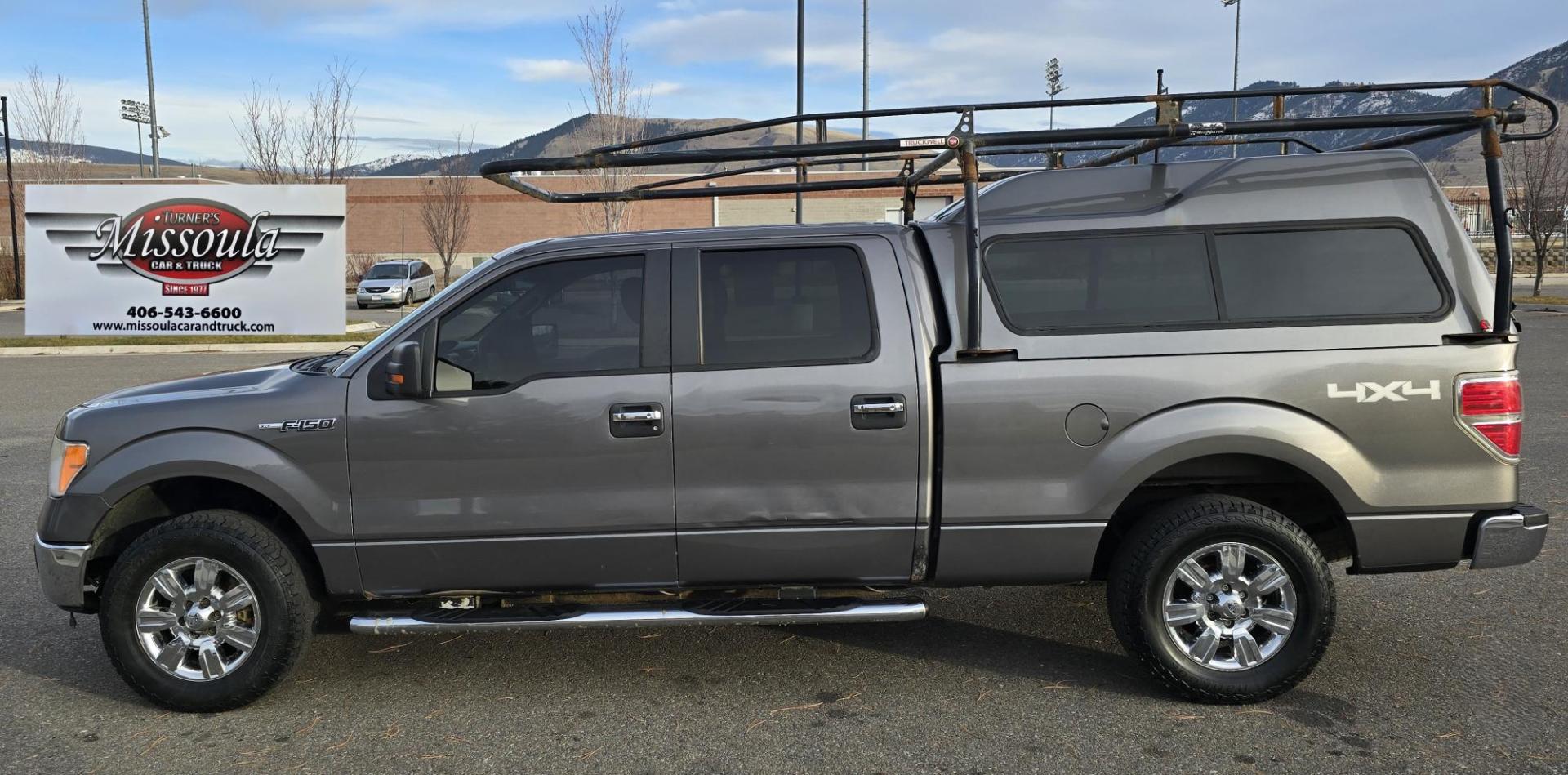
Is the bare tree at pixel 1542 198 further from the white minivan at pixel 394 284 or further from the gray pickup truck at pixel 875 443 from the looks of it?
the white minivan at pixel 394 284

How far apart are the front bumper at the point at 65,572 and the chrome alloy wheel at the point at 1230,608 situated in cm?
419

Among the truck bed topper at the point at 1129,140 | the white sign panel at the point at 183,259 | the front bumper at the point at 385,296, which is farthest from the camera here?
the front bumper at the point at 385,296

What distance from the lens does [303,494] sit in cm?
433

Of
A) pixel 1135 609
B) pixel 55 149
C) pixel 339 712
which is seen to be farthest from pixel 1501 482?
pixel 55 149

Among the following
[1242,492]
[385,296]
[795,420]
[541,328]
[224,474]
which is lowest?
[1242,492]

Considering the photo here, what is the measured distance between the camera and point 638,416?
429 cm

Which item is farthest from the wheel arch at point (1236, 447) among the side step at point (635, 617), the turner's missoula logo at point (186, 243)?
the turner's missoula logo at point (186, 243)

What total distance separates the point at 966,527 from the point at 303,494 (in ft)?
8.40

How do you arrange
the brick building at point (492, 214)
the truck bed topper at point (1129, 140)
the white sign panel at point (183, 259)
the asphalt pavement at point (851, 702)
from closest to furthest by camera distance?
the asphalt pavement at point (851, 702)
the truck bed topper at point (1129, 140)
the white sign panel at point (183, 259)
the brick building at point (492, 214)

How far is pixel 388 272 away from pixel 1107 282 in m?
33.8

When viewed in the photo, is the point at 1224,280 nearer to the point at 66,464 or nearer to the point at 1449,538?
the point at 1449,538

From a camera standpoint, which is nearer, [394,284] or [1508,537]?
[1508,537]

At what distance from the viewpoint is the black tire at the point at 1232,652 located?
14.0 feet

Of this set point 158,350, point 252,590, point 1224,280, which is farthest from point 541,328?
point 158,350
